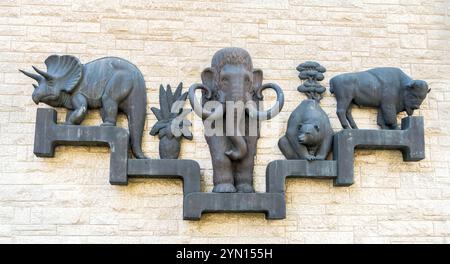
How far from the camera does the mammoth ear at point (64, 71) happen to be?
14.4 ft

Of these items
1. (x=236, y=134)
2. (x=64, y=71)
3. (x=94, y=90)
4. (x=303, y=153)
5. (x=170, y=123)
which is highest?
(x=64, y=71)

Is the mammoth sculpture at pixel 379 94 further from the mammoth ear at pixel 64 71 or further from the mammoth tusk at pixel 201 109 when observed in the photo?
the mammoth ear at pixel 64 71

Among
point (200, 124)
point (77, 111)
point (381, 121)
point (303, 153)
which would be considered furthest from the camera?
point (381, 121)

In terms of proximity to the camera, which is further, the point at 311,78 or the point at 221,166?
the point at 311,78

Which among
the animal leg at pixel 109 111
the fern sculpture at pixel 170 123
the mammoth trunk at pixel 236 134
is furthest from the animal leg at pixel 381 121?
the animal leg at pixel 109 111

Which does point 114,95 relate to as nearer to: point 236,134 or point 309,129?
point 236,134

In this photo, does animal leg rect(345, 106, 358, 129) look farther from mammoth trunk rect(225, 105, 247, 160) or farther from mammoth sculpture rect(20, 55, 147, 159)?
mammoth sculpture rect(20, 55, 147, 159)

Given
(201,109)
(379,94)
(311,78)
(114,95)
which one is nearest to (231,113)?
(201,109)

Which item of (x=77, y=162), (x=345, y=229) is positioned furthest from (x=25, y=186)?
(x=345, y=229)

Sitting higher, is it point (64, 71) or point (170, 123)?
point (64, 71)

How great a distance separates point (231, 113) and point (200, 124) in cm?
A: 30

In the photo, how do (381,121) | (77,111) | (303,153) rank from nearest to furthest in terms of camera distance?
(77,111) < (303,153) < (381,121)

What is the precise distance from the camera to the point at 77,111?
4.32m

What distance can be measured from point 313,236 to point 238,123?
107 centimetres
